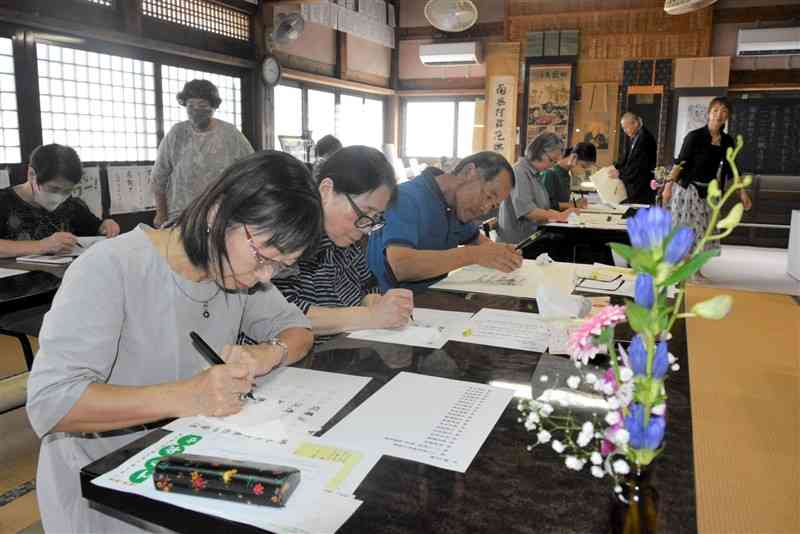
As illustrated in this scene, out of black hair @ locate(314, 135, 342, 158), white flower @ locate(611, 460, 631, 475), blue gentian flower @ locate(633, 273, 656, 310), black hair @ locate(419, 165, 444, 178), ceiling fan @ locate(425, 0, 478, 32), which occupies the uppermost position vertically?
ceiling fan @ locate(425, 0, 478, 32)

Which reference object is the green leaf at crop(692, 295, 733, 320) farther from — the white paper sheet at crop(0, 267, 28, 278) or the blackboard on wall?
the blackboard on wall

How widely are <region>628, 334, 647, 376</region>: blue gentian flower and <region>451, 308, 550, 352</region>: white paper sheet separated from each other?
36.0 inches

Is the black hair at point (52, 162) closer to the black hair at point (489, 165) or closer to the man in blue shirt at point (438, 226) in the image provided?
the man in blue shirt at point (438, 226)

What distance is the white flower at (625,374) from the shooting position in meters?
0.66

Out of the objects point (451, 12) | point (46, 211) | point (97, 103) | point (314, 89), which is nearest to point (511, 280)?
point (46, 211)

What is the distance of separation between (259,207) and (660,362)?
2.33 ft

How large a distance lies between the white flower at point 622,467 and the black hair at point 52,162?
2836mm

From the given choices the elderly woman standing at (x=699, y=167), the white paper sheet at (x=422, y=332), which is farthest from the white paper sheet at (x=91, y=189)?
the elderly woman standing at (x=699, y=167)

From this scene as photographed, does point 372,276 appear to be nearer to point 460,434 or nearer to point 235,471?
point 460,434

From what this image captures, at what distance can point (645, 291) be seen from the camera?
638 millimetres

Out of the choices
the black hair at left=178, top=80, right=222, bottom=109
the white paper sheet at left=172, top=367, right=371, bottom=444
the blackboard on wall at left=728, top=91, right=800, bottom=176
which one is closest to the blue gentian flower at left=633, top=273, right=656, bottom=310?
the white paper sheet at left=172, top=367, right=371, bottom=444

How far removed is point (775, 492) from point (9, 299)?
2.24 m

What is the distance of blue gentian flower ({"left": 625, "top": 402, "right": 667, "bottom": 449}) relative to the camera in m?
0.64

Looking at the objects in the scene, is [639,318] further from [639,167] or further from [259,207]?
[639,167]
